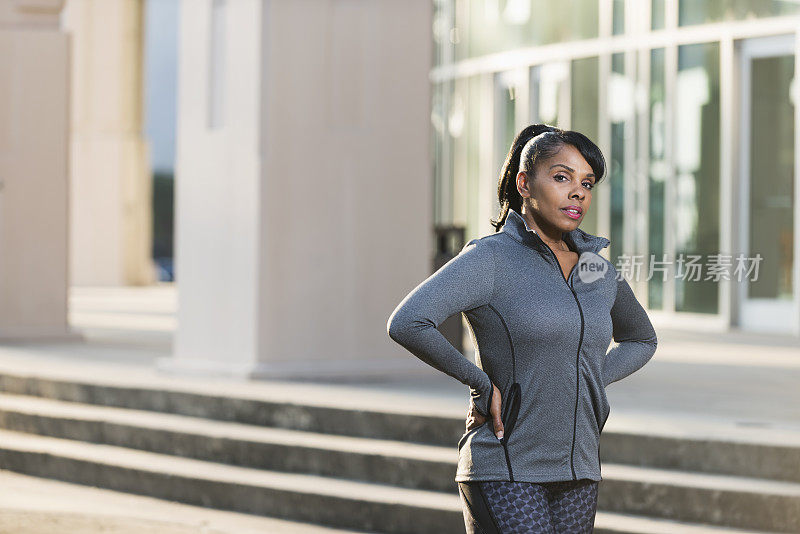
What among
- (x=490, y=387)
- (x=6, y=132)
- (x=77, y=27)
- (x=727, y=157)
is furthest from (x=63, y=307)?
(x=77, y=27)

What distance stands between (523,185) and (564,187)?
5.1 inches

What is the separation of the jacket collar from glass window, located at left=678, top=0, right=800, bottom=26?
1297cm

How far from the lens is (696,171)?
53.7 feet

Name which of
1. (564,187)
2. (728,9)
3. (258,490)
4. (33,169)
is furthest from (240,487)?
(728,9)

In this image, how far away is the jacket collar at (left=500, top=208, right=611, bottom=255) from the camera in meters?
3.13

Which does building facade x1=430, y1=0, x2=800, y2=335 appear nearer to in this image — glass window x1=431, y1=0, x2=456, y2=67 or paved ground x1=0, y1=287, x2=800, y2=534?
paved ground x1=0, y1=287, x2=800, y2=534

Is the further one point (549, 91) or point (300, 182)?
point (549, 91)

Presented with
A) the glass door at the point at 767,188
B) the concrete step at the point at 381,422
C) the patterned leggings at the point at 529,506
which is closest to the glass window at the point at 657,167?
the glass door at the point at 767,188

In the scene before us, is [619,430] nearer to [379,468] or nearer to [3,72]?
[379,468]

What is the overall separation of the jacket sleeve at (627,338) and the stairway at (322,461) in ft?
9.90

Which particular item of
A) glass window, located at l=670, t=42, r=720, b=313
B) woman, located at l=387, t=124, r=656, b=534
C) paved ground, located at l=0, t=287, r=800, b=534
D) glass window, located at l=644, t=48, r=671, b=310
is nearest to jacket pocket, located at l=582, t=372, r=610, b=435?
woman, located at l=387, t=124, r=656, b=534

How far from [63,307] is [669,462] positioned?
335 inches

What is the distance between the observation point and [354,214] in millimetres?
10117

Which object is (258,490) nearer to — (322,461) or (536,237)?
(322,461)
